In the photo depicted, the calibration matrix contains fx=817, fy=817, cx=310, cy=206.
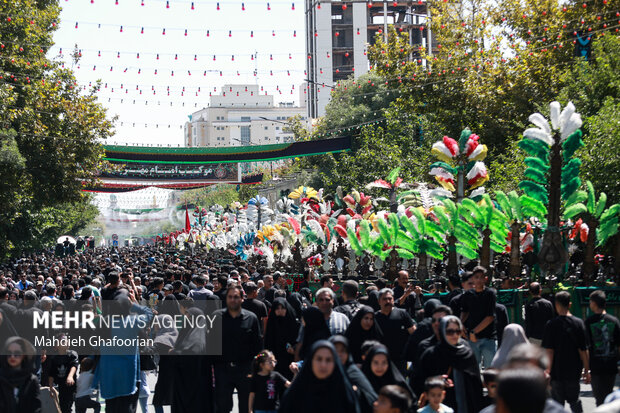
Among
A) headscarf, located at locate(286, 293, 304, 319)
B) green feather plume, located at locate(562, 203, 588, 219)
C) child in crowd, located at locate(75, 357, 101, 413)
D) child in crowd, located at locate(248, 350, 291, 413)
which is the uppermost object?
green feather plume, located at locate(562, 203, 588, 219)

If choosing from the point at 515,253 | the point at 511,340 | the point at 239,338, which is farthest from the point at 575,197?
the point at 239,338

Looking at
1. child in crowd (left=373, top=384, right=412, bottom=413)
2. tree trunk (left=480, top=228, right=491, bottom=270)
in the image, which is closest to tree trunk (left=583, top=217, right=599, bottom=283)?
tree trunk (left=480, top=228, right=491, bottom=270)

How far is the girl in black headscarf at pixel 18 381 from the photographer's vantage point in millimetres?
6613

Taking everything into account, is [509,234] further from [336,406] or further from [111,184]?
[111,184]

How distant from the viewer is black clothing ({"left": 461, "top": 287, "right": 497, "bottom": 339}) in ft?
30.5

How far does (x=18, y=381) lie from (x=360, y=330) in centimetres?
306

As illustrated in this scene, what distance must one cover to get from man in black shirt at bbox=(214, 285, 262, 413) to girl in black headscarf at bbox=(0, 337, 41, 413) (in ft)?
7.03

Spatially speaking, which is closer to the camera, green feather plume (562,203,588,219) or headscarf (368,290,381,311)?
headscarf (368,290,381,311)

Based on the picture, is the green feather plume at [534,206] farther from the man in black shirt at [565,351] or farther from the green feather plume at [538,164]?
the man in black shirt at [565,351]

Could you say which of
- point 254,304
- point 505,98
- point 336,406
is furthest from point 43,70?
point 336,406

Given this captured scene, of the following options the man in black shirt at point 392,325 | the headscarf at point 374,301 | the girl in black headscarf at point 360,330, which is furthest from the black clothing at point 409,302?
the girl in black headscarf at point 360,330

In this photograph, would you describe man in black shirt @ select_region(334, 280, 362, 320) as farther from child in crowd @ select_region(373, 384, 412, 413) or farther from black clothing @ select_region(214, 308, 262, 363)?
child in crowd @ select_region(373, 384, 412, 413)

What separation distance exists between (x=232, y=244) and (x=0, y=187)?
1435 centimetres

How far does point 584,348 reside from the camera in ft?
26.5
